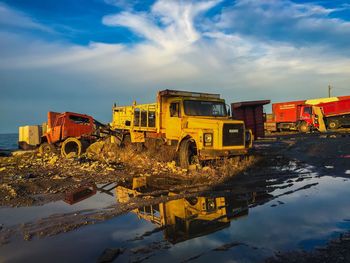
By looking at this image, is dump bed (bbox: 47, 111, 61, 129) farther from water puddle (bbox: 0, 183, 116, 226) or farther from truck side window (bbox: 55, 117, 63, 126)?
water puddle (bbox: 0, 183, 116, 226)

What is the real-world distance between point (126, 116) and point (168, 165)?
5693mm

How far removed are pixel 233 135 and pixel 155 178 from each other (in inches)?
126

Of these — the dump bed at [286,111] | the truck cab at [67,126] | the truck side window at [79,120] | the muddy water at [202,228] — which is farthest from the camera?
the dump bed at [286,111]

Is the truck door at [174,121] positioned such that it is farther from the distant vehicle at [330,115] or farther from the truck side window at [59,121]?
the distant vehicle at [330,115]

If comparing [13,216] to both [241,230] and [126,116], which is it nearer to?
[241,230]

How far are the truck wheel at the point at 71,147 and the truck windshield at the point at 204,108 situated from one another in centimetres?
753

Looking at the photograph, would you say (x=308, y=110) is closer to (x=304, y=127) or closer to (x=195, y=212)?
(x=304, y=127)

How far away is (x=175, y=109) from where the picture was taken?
1366cm

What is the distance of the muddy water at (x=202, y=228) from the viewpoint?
481 centimetres

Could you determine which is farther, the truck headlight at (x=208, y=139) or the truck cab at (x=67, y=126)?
the truck cab at (x=67, y=126)

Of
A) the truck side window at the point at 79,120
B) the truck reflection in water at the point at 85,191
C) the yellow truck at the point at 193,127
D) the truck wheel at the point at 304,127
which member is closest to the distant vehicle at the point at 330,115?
the truck wheel at the point at 304,127

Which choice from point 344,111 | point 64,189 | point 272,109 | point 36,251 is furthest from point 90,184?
point 272,109

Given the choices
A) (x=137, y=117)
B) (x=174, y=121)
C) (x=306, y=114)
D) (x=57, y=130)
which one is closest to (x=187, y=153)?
(x=174, y=121)

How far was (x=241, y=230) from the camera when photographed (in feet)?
18.6
